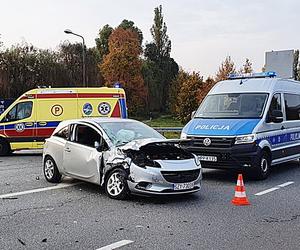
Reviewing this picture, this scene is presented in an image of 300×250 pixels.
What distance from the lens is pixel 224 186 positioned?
9.74 meters

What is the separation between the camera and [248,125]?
10.3 metres

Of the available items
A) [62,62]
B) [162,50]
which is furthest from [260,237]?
[162,50]

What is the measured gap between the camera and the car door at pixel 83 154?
8.61 metres

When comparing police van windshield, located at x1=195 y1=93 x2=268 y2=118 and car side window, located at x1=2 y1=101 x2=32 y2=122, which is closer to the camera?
police van windshield, located at x1=195 y1=93 x2=268 y2=118

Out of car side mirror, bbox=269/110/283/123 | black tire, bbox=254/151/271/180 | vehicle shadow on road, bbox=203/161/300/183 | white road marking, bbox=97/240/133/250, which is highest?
car side mirror, bbox=269/110/283/123

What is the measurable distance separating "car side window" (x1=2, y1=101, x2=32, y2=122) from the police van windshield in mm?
7768

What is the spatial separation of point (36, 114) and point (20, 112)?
0.65 metres

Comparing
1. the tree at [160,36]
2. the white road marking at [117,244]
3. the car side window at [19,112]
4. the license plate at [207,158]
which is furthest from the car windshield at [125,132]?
the tree at [160,36]

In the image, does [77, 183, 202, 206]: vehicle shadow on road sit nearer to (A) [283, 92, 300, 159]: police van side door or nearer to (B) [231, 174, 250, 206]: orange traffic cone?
(B) [231, 174, 250, 206]: orange traffic cone

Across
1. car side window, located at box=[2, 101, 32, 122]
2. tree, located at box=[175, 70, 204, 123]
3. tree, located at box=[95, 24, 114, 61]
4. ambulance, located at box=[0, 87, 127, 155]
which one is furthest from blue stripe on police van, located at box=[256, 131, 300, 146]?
tree, located at box=[95, 24, 114, 61]

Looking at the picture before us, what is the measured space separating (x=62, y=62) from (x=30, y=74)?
21.8 feet

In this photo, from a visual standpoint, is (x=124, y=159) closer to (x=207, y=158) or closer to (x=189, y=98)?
(x=207, y=158)

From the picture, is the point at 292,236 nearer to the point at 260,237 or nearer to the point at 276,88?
the point at 260,237

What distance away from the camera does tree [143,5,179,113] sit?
70625mm
